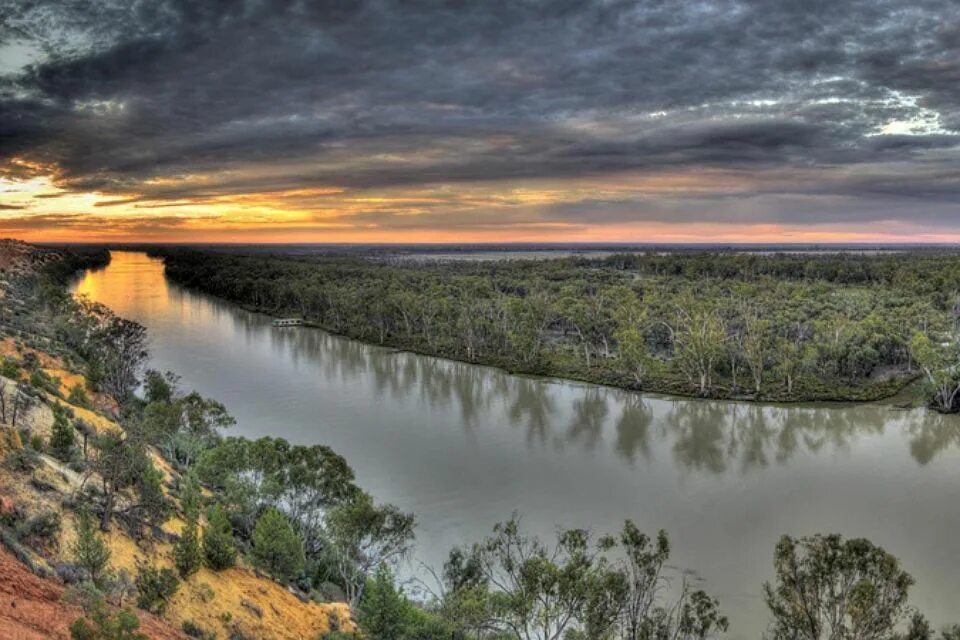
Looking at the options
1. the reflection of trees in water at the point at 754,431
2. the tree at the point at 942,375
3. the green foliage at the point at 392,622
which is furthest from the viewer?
the tree at the point at 942,375

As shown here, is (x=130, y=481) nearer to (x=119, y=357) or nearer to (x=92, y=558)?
(x=92, y=558)

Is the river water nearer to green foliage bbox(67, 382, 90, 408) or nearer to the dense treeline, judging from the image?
the dense treeline

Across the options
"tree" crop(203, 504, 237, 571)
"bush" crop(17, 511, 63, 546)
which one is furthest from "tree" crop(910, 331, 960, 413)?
"bush" crop(17, 511, 63, 546)

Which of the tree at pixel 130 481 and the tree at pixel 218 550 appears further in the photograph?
the tree at pixel 130 481

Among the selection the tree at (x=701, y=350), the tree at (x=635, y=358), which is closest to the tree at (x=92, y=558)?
the tree at (x=635, y=358)

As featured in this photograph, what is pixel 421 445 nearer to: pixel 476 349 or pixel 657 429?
pixel 657 429

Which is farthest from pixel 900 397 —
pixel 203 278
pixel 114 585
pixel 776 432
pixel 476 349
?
pixel 203 278

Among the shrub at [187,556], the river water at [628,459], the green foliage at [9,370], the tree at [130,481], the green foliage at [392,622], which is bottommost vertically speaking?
the river water at [628,459]

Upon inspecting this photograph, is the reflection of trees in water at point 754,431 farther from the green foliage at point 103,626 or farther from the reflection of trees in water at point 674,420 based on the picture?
the green foliage at point 103,626
